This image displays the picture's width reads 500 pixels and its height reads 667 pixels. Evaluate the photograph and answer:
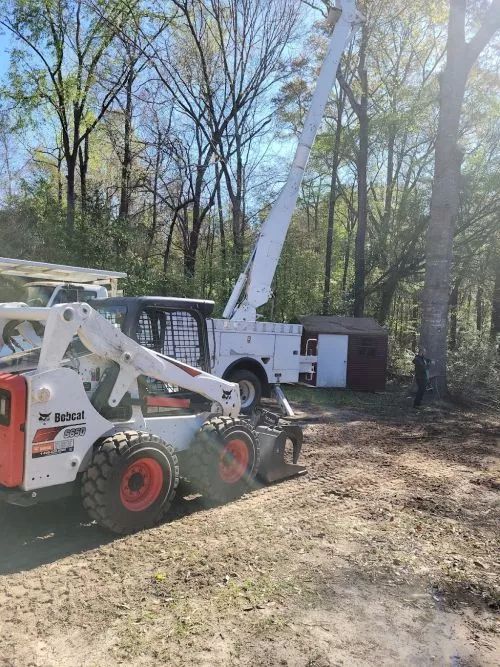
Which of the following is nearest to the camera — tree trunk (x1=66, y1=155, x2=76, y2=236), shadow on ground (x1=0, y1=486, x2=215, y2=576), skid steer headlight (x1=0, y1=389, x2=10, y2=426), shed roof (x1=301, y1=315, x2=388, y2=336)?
skid steer headlight (x1=0, y1=389, x2=10, y2=426)

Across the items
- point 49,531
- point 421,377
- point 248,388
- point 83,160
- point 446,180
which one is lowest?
point 49,531

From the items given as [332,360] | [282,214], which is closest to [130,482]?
[282,214]

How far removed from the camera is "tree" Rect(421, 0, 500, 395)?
49.5ft

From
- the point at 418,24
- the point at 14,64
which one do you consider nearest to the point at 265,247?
the point at 14,64

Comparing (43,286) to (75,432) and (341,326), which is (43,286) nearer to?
(75,432)

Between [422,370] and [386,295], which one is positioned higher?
[386,295]

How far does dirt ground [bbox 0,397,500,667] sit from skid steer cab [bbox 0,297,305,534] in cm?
36

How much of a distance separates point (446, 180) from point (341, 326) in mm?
5368

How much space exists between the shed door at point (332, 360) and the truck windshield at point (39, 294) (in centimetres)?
958

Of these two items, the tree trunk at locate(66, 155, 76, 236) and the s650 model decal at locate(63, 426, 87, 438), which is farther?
the tree trunk at locate(66, 155, 76, 236)

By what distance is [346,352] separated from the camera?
56.5ft

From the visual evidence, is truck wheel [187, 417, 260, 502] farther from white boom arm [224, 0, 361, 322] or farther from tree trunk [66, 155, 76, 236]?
tree trunk [66, 155, 76, 236]

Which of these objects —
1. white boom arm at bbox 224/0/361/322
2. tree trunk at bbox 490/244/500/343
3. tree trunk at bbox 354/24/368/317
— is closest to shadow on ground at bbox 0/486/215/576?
white boom arm at bbox 224/0/361/322

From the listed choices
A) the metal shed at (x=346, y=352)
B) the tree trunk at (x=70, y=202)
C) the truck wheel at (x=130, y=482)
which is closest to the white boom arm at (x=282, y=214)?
the metal shed at (x=346, y=352)
